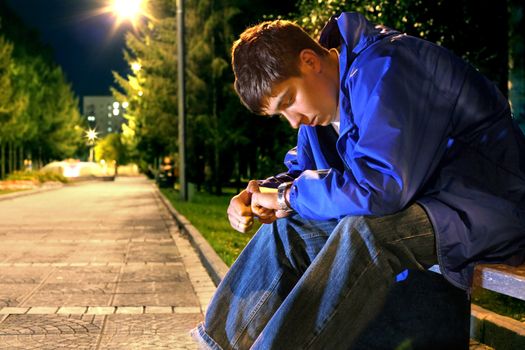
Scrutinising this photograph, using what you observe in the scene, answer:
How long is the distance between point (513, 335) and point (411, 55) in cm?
195

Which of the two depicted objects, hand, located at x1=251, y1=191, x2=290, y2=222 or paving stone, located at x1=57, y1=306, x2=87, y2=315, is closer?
hand, located at x1=251, y1=191, x2=290, y2=222

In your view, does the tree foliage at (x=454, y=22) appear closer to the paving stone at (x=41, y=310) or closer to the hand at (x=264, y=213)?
the paving stone at (x=41, y=310)

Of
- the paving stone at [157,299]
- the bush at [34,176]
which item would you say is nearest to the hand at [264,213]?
the paving stone at [157,299]

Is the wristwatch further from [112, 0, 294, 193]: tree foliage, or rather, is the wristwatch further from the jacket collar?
[112, 0, 294, 193]: tree foliage

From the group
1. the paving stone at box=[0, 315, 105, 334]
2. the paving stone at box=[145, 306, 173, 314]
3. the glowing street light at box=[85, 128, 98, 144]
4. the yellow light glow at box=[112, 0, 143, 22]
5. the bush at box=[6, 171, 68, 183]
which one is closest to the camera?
the paving stone at box=[0, 315, 105, 334]

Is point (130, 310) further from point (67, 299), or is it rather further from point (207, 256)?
point (207, 256)

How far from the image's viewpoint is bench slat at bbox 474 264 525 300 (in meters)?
2.29

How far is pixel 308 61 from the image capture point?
8.33 feet

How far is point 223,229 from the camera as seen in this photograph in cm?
1201

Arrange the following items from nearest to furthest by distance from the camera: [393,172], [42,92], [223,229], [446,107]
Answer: [393,172], [446,107], [223,229], [42,92]

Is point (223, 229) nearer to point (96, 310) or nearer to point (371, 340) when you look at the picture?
point (96, 310)

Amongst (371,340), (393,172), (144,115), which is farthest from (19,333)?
(144,115)

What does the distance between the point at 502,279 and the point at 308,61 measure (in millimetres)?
1015

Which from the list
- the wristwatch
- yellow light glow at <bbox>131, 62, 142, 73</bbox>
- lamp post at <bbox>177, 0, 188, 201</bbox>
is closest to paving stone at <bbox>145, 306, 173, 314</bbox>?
the wristwatch
